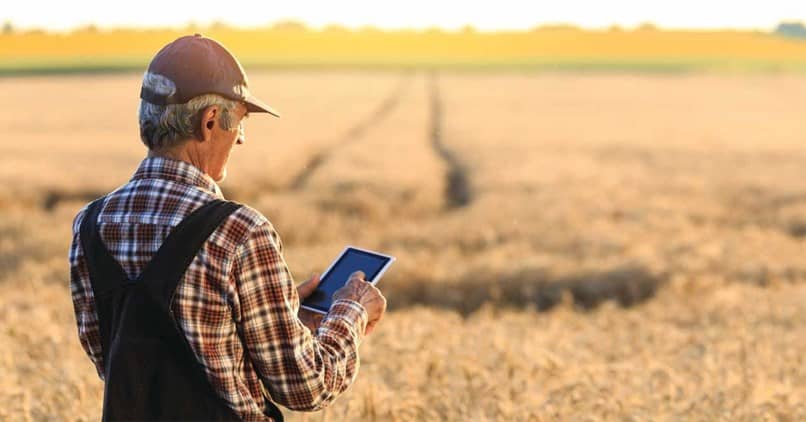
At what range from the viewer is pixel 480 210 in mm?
14789

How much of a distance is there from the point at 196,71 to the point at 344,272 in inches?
32.0

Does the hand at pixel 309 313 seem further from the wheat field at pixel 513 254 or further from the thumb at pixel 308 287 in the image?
the wheat field at pixel 513 254

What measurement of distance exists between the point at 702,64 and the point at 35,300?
106 meters

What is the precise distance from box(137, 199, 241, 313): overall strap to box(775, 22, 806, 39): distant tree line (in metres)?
148

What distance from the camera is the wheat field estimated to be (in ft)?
16.4

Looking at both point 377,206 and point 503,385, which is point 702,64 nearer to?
point 377,206

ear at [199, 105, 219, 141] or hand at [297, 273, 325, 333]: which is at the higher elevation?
ear at [199, 105, 219, 141]

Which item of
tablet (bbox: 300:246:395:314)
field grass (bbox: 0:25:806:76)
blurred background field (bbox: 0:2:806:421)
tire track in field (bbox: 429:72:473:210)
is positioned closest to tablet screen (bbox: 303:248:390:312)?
tablet (bbox: 300:246:395:314)

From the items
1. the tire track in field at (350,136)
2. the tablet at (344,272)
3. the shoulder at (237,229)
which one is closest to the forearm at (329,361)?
the tablet at (344,272)

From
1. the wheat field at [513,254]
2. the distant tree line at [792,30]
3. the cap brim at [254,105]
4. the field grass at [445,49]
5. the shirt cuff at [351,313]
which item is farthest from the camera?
the distant tree line at [792,30]

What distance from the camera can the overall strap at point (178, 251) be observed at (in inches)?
98.9

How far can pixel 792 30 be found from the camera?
468ft

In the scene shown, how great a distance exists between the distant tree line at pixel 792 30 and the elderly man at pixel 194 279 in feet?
486

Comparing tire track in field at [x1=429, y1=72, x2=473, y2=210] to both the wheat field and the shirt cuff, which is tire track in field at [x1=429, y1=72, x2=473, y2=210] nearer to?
the wheat field
